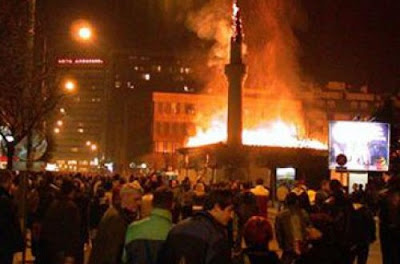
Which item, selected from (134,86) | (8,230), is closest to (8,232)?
(8,230)

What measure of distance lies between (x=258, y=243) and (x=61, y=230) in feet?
14.5

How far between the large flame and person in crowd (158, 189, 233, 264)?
178ft

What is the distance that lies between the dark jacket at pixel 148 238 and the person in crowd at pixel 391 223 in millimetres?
6475

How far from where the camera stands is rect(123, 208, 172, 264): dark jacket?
620 centimetres

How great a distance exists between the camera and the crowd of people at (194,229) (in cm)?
537

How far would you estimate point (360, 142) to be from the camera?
36.9 m

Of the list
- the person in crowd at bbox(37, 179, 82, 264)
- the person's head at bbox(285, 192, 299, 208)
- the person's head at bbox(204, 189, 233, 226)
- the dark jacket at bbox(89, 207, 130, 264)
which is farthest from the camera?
the person's head at bbox(285, 192, 299, 208)

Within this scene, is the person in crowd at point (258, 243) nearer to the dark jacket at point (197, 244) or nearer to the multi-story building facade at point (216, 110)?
the dark jacket at point (197, 244)

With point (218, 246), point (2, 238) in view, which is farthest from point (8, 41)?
point (218, 246)

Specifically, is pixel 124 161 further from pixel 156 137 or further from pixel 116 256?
pixel 116 256

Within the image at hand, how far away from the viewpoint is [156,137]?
110 meters

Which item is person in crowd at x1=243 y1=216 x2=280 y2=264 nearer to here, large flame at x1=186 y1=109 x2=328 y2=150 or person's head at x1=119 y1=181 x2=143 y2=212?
person's head at x1=119 y1=181 x2=143 y2=212

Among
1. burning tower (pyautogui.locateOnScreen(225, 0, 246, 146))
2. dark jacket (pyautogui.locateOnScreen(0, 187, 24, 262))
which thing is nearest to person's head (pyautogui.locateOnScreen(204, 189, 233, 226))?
dark jacket (pyautogui.locateOnScreen(0, 187, 24, 262))

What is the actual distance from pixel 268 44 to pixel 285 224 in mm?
61487
